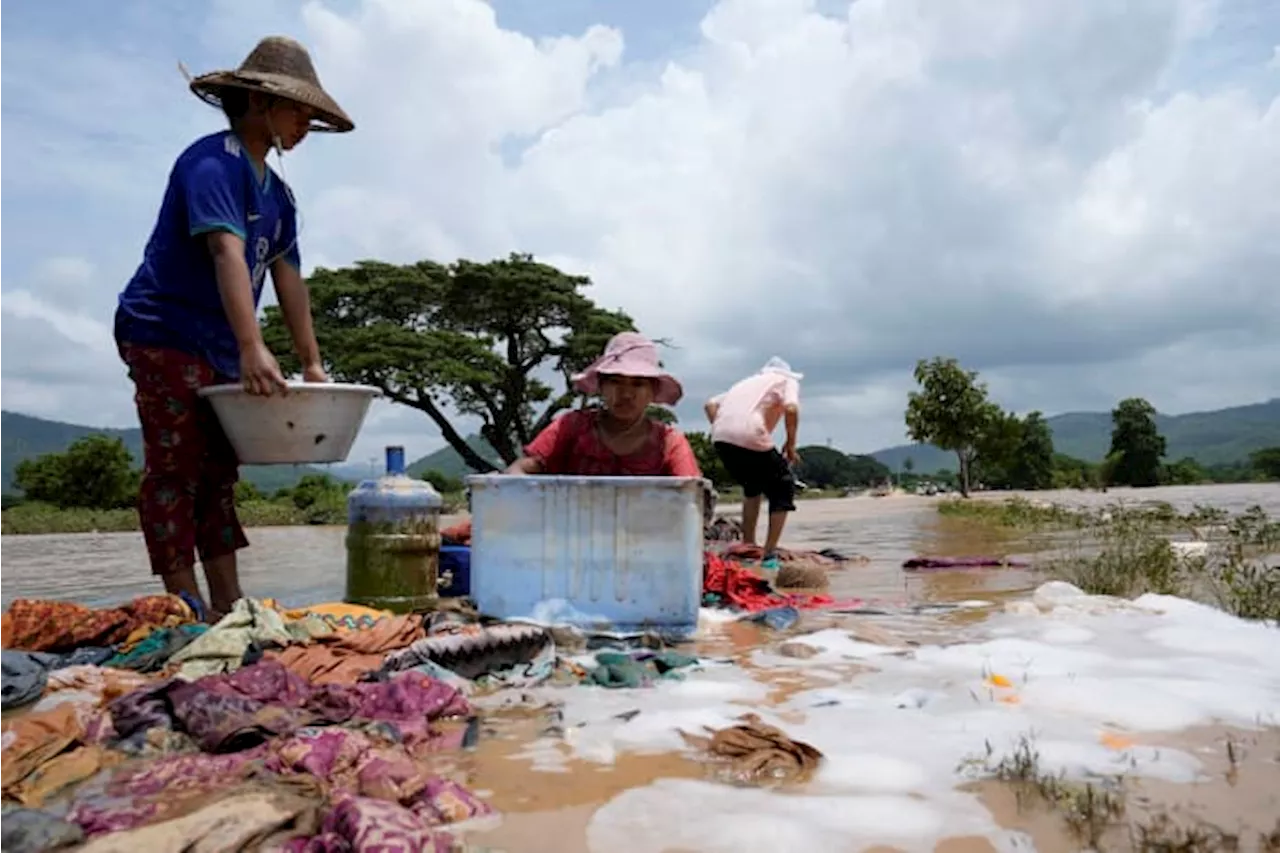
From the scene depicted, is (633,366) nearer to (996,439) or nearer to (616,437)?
(616,437)

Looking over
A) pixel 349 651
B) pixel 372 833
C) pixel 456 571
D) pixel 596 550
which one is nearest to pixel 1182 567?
pixel 596 550

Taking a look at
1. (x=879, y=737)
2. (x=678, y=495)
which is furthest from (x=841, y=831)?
(x=678, y=495)

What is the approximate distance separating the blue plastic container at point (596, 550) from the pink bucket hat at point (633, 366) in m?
0.47

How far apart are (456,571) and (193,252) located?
84.3 inches

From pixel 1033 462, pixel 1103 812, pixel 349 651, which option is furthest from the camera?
pixel 1033 462

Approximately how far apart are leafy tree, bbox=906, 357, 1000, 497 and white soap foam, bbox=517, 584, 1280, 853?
89.2 ft

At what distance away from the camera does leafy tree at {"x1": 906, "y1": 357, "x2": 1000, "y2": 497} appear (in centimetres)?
2995

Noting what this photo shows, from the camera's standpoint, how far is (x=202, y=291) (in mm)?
3660

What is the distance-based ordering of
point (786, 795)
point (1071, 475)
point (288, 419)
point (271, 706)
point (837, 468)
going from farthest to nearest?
point (837, 468)
point (1071, 475)
point (288, 419)
point (271, 706)
point (786, 795)

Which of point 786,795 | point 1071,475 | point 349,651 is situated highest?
point 1071,475

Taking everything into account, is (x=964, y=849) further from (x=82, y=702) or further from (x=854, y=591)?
(x=854, y=591)

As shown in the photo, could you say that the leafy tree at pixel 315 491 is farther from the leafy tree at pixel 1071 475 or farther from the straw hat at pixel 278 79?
the leafy tree at pixel 1071 475

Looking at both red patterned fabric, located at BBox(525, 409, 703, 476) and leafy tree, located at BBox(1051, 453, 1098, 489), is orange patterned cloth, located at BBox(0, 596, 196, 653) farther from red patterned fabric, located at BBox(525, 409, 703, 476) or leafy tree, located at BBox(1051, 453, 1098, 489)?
leafy tree, located at BBox(1051, 453, 1098, 489)

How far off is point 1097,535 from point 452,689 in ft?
19.5
